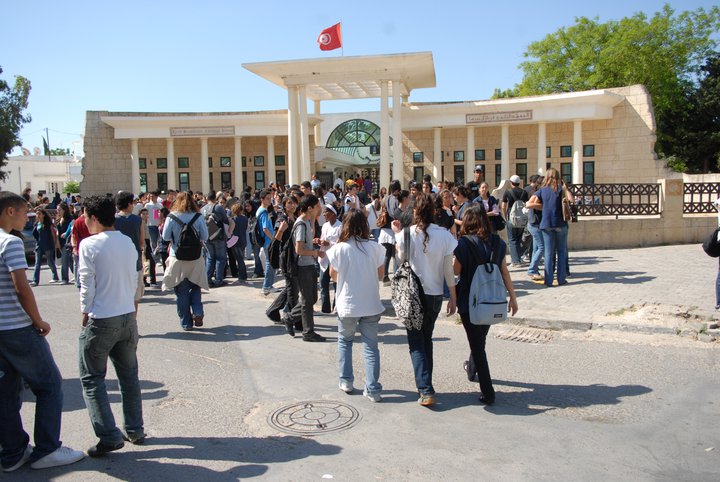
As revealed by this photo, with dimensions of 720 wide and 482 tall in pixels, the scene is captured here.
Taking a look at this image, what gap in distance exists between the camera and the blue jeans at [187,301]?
8.38 meters

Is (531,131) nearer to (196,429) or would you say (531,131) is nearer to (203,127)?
(203,127)

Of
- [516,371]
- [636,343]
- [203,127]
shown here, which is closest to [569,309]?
[636,343]

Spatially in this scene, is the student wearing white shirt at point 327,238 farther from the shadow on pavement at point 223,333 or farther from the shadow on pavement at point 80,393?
the shadow on pavement at point 80,393

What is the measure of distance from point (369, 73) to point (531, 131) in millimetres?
9417

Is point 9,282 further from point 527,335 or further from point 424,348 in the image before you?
point 527,335

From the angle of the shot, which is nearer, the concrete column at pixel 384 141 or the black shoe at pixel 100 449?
the black shoe at pixel 100 449

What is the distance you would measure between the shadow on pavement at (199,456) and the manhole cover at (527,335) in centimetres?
401

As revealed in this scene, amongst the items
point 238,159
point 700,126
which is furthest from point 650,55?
point 238,159

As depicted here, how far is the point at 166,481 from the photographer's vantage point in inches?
155

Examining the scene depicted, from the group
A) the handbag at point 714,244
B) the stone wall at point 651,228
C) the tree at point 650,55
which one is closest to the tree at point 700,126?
the tree at point 650,55

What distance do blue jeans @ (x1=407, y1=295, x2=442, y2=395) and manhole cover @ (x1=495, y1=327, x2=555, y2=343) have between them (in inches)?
106

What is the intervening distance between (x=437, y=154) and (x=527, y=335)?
77.4 feet

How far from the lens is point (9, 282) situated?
4031mm

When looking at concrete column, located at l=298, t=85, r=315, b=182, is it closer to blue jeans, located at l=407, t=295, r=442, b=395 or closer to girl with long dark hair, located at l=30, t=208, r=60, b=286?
girl with long dark hair, located at l=30, t=208, r=60, b=286
